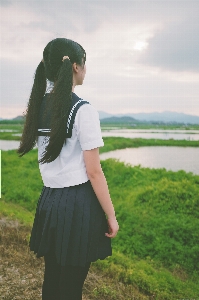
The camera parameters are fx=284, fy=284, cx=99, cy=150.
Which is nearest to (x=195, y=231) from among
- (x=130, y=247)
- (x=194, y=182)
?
(x=130, y=247)

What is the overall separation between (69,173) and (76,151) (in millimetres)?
128

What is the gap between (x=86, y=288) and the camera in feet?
9.89

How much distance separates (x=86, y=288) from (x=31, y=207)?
18.8 ft

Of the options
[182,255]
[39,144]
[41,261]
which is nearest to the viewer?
[39,144]

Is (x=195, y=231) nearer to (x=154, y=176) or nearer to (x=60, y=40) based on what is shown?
(x=154, y=176)

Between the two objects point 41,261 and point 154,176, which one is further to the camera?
point 154,176

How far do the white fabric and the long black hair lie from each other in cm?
5

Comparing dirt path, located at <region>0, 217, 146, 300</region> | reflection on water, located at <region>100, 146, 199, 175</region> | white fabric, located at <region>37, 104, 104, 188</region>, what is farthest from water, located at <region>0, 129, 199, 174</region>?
A: white fabric, located at <region>37, 104, 104, 188</region>

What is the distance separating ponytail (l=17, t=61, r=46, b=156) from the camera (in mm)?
1724

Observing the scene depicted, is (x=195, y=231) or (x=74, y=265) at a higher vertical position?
(x=74, y=265)

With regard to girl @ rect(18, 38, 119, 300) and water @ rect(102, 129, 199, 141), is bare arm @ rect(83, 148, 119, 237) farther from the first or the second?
water @ rect(102, 129, 199, 141)

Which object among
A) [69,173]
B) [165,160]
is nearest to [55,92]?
[69,173]

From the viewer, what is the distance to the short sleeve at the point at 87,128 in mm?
1470

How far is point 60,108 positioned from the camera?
152 cm
